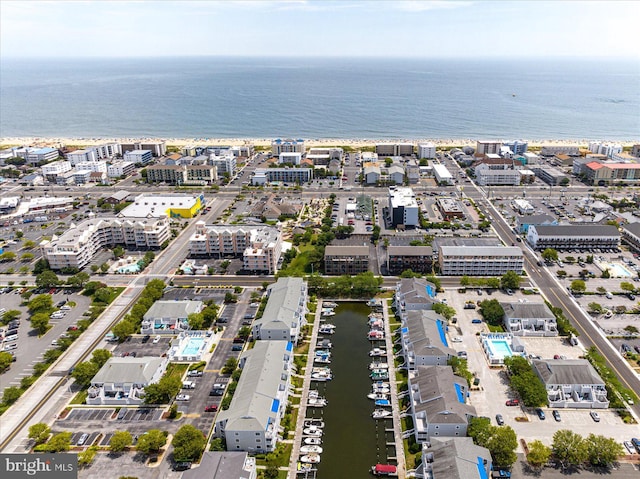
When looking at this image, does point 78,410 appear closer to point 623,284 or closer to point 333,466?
point 333,466

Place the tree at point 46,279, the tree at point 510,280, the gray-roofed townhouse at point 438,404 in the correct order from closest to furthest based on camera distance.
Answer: the gray-roofed townhouse at point 438,404, the tree at point 510,280, the tree at point 46,279

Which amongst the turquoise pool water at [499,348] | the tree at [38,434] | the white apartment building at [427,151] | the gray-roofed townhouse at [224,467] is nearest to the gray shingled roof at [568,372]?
the turquoise pool water at [499,348]

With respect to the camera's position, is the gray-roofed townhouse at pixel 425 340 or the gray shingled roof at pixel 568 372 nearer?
the gray shingled roof at pixel 568 372

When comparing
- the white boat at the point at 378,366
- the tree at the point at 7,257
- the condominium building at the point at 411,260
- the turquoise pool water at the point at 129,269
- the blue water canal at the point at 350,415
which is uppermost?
the condominium building at the point at 411,260

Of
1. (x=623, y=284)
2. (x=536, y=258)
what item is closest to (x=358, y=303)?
(x=536, y=258)

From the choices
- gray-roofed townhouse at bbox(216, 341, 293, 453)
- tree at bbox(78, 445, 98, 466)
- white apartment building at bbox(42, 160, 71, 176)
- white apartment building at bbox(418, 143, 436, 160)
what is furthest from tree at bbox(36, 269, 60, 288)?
white apartment building at bbox(418, 143, 436, 160)

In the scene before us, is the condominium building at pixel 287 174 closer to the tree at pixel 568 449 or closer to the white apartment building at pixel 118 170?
the white apartment building at pixel 118 170

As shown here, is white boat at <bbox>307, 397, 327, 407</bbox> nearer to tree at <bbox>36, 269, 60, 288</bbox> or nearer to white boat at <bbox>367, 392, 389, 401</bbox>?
white boat at <bbox>367, 392, 389, 401</bbox>
